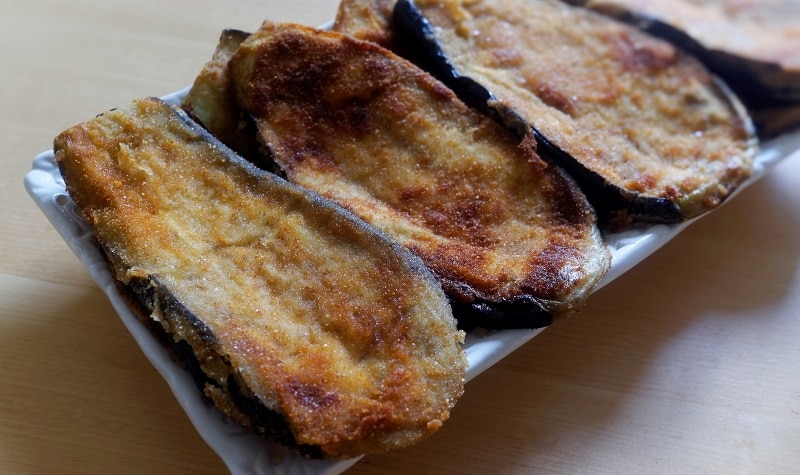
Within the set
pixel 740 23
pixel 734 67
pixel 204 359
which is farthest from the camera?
pixel 740 23

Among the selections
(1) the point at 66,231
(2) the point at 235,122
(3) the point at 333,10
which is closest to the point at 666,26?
(3) the point at 333,10

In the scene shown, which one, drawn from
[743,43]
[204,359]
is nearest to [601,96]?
[743,43]

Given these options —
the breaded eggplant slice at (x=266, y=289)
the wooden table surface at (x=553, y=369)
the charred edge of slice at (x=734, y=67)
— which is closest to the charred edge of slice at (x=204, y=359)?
the breaded eggplant slice at (x=266, y=289)

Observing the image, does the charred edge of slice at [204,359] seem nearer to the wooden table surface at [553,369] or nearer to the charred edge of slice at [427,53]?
the wooden table surface at [553,369]

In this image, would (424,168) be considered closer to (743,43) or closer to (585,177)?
(585,177)

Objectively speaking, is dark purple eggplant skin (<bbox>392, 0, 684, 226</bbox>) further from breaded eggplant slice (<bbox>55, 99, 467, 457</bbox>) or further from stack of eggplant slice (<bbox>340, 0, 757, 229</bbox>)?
breaded eggplant slice (<bbox>55, 99, 467, 457</bbox>)

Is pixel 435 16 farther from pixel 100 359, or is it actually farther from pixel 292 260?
pixel 100 359
